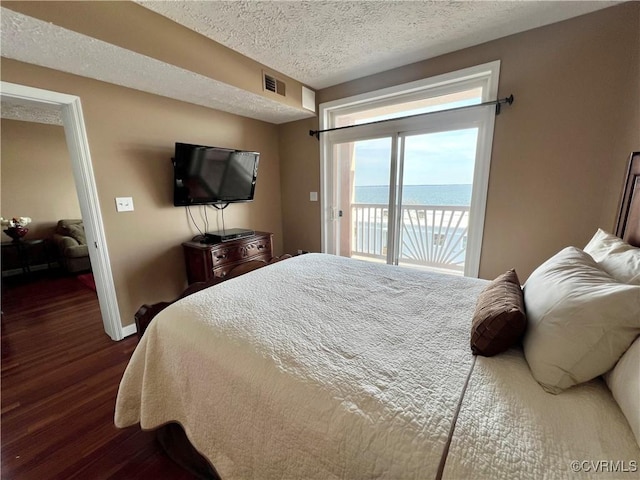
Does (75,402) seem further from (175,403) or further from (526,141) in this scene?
(526,141)

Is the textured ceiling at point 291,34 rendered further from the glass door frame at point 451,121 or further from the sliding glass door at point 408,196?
the sliding glass door at point 408,196

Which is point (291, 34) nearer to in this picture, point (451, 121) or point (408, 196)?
point (451, 121)

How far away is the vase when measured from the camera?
369 centimetres

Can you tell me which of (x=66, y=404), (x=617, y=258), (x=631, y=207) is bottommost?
(x=66, y=404)

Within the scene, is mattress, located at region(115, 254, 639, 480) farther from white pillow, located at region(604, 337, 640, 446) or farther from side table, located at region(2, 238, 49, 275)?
side table, located at region(2, 238, 49, 275)

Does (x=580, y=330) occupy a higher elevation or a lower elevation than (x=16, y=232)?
higher

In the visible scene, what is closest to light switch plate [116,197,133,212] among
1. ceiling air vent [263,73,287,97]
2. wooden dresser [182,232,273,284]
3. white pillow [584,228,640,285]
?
wooden dresser [182,232,273,284]

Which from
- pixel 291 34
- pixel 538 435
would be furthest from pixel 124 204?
pixel 538 435

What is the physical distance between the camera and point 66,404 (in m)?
1.58

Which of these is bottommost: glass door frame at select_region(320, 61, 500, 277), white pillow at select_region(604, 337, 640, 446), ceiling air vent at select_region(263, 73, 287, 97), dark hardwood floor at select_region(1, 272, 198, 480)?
dark hardwood floor at select_region(1, 272, 198, 480)

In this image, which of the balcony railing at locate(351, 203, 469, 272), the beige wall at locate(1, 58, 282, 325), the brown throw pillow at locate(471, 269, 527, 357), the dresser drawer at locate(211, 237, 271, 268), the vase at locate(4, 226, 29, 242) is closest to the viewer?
the brown throw pillow at locate(471, 269, 527, 357)

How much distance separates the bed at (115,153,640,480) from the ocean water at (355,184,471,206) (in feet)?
4.53

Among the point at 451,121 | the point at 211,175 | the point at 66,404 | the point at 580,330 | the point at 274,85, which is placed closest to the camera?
the point at 580,330

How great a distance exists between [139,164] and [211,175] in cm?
62
